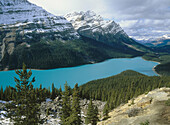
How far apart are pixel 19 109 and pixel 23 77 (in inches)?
169

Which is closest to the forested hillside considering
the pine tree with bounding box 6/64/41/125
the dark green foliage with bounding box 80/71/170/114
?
the dark green foliage with bounding box 80/71/170/114

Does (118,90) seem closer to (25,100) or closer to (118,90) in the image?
(118,90)

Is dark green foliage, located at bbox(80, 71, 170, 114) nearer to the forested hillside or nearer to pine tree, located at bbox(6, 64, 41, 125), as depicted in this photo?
the forested hillside

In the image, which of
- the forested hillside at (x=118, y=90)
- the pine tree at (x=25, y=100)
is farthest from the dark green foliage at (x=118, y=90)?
the pine tree at (x=25, y=100)

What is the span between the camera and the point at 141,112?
2881 cm

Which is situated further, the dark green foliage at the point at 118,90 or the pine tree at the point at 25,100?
the dark green foliage at the point at 118,90

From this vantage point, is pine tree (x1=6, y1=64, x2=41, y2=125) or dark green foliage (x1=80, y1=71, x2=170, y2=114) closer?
pine tree (x1=6, y1=64, x2=41, y2=125)

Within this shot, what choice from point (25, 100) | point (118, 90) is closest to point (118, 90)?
point (118, 90)

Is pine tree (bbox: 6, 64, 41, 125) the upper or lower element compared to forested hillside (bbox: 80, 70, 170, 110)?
upper

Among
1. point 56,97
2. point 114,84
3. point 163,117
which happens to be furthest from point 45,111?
point 114,84

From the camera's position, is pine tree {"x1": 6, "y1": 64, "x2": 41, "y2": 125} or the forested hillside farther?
the forested hillside

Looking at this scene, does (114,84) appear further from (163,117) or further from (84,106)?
(163,117)

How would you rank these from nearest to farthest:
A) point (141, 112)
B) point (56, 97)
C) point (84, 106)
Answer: point (141, 112) < point (84, 106) < point (56, 97)

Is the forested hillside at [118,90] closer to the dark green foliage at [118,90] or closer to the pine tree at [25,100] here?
the dark green foliage at [118,90]
